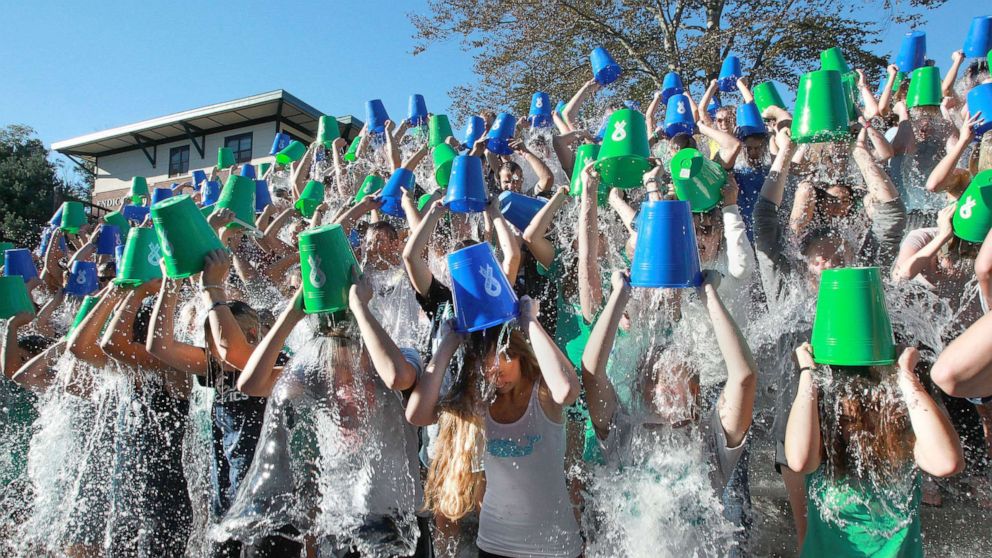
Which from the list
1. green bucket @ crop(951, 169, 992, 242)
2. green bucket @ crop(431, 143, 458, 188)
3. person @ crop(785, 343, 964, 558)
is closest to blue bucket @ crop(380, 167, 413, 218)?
green bucket @ crop(431, 143, 458, 188)

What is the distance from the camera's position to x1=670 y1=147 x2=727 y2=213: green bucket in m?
3.18

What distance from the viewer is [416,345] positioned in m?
3.88

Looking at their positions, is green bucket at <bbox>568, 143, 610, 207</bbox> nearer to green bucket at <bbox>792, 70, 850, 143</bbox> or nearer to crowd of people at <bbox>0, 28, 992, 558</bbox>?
crowd of people at <bbox>0, 28, 992, 558</bbox>

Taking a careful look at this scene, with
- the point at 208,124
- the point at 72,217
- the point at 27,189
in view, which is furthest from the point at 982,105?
the point at 27,189

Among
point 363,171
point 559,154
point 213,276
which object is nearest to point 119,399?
point 213,276

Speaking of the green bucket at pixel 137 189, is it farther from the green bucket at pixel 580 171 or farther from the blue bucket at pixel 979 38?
the blue bucket at pixel 979 38

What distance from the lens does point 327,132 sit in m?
8.48

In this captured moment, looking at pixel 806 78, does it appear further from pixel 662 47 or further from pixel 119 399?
pixel 662 47

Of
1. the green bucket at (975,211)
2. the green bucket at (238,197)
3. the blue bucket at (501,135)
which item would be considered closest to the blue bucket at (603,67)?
the blue bucket at (501,135)

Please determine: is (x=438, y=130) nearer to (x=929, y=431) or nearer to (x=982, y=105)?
(x=982, y=105)

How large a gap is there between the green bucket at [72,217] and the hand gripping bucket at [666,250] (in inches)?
275

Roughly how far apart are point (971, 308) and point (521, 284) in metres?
2.08

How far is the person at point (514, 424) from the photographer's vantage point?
2408 mm

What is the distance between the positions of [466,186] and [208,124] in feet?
78.3
